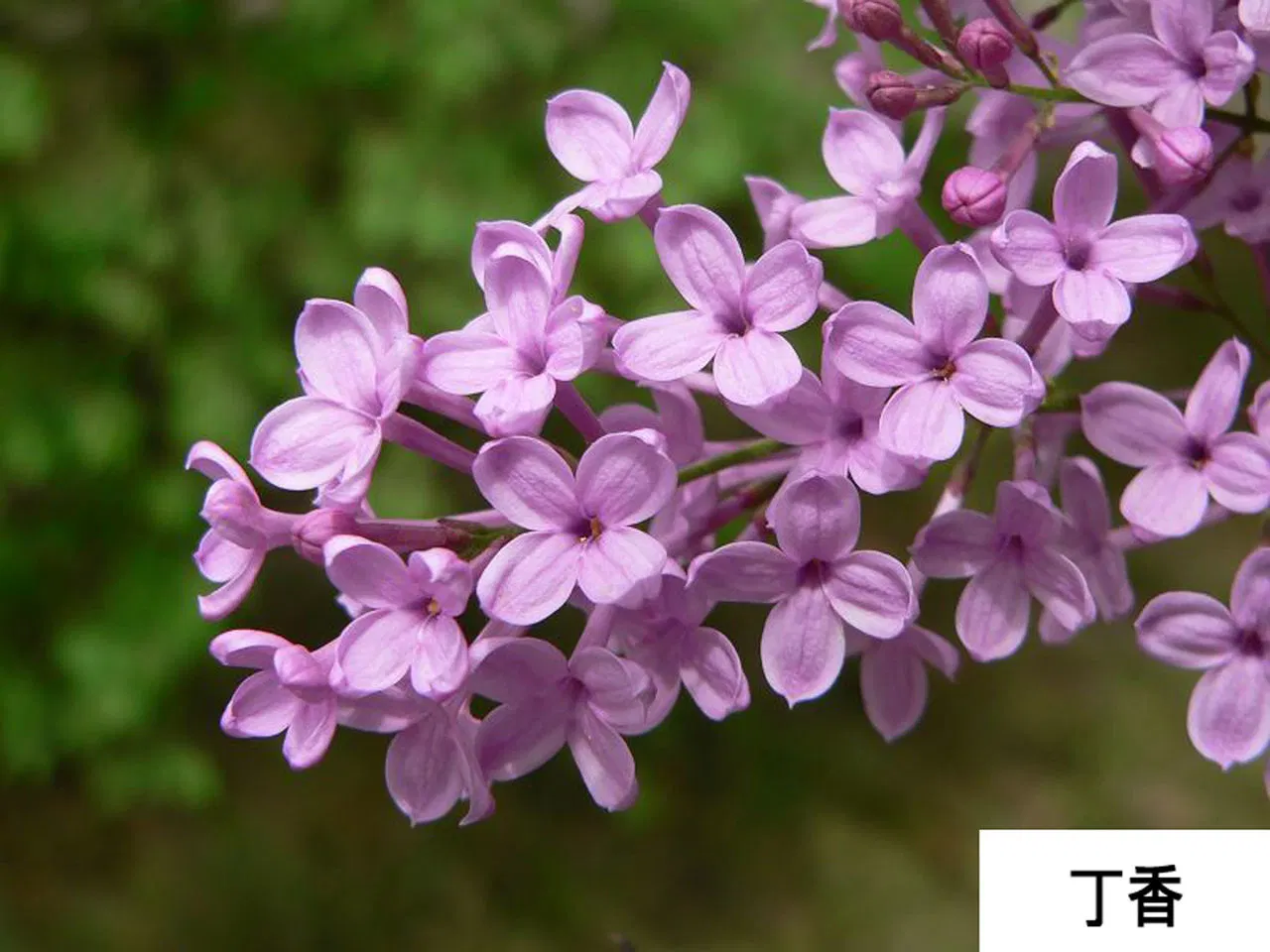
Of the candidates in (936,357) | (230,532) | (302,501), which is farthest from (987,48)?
(302,501)

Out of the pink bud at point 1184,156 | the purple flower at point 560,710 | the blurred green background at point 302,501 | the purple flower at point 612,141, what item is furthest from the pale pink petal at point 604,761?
the blurred green background at point 302,501

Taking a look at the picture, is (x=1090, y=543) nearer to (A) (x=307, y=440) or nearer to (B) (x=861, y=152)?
(B) (x=861, y=152)

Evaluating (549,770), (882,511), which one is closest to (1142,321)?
(882,511)

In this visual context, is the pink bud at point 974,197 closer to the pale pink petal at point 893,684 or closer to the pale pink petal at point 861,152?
the pale pink petal at point 861,152

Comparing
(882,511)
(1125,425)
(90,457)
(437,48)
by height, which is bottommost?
(1125,425)

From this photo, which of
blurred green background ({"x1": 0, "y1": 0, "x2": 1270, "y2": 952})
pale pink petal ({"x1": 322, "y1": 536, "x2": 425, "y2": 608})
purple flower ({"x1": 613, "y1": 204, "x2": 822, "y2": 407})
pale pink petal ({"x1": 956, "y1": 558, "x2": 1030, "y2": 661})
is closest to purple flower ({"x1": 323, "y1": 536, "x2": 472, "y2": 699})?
pale pink petal ({"x1": 322, "y1": 536, "x2": 425, "y2": 608})

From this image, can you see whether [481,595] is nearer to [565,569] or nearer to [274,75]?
[565,569]
